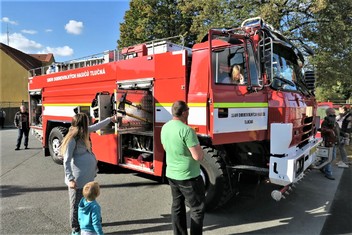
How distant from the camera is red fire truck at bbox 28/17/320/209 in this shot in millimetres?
4121

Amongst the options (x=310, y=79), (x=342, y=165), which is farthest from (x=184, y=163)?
(x=342, y=165)

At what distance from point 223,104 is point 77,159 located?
2.07 metres

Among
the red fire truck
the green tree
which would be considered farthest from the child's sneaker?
the green tree

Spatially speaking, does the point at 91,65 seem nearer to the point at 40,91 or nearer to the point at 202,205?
the point at 40,91

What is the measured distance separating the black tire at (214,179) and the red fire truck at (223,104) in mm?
15

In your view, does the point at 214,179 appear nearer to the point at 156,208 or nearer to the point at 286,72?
the point at 156,208

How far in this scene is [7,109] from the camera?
2730 cm

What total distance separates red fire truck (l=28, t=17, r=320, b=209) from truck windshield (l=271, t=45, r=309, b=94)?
0.02 m

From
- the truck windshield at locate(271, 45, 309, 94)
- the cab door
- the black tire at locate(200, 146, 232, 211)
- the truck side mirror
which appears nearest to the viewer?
the cab door

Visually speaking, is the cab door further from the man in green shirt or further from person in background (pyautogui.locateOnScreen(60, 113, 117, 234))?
person in background (pyautogui.locateOnScreen(60, 113, 117, 234))

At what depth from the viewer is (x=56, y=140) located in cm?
→ 810

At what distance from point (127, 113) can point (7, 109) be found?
2648 centimetres

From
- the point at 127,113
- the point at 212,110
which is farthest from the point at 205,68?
the point at 127,113

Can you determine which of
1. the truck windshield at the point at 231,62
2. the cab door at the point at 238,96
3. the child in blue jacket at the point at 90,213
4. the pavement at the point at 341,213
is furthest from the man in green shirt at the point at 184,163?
the pavement at the point at 341,213
